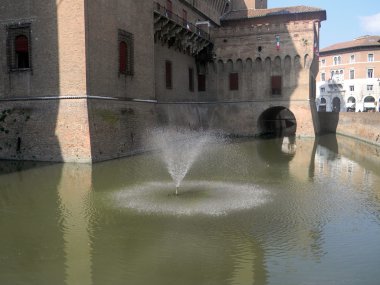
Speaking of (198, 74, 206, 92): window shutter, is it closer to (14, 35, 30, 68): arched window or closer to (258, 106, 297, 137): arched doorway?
(258, 106, 297, 137): arched doorway

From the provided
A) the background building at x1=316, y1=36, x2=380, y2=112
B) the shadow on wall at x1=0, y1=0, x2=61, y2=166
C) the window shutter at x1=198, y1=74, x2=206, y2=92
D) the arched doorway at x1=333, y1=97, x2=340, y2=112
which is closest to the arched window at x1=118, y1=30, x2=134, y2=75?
the shadow on wall at x1=0, y1=0, x2=61, y2=166

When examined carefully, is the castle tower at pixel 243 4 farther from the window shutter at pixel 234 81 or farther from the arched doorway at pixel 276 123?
the window shutter at pixel 234 81

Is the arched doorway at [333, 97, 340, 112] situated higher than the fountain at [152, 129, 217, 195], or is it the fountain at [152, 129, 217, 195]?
the arched doorway at [333, 97, 340, 112]

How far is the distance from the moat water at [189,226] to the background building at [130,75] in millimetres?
2486

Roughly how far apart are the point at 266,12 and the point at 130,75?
1861cm

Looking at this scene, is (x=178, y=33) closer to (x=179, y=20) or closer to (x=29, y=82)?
(x=179, y=20)

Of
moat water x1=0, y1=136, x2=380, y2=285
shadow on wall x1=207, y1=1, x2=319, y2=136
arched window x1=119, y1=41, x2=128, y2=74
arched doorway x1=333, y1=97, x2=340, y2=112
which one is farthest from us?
arched doorway x1=333, y1=97, x2=340, y2=112

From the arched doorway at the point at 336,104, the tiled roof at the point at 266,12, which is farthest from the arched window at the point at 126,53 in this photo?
the arched doorway at the point at 336,104

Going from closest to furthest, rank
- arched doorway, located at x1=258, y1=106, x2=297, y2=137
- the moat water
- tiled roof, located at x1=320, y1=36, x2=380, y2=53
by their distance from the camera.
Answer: the moat water → arched doorway, located at x1=258, y1=106, x2=297, y2=137 → tiled roof, located at x1=320, y1=36, x2=380, y2=53

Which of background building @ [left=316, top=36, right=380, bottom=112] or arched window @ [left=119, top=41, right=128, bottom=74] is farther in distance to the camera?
background building @ [left=316, top=36, right=380, bottom=112]

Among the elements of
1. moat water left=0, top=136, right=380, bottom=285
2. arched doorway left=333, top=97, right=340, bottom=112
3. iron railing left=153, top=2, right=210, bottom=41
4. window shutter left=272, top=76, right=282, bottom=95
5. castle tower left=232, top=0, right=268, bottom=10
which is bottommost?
moat water left=0, top=136, right=380, bottom=285

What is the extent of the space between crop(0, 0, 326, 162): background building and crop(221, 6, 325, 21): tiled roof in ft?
16.8

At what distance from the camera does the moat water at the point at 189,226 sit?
5836mm

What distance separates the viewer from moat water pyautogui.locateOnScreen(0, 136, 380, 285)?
584 centimetres
